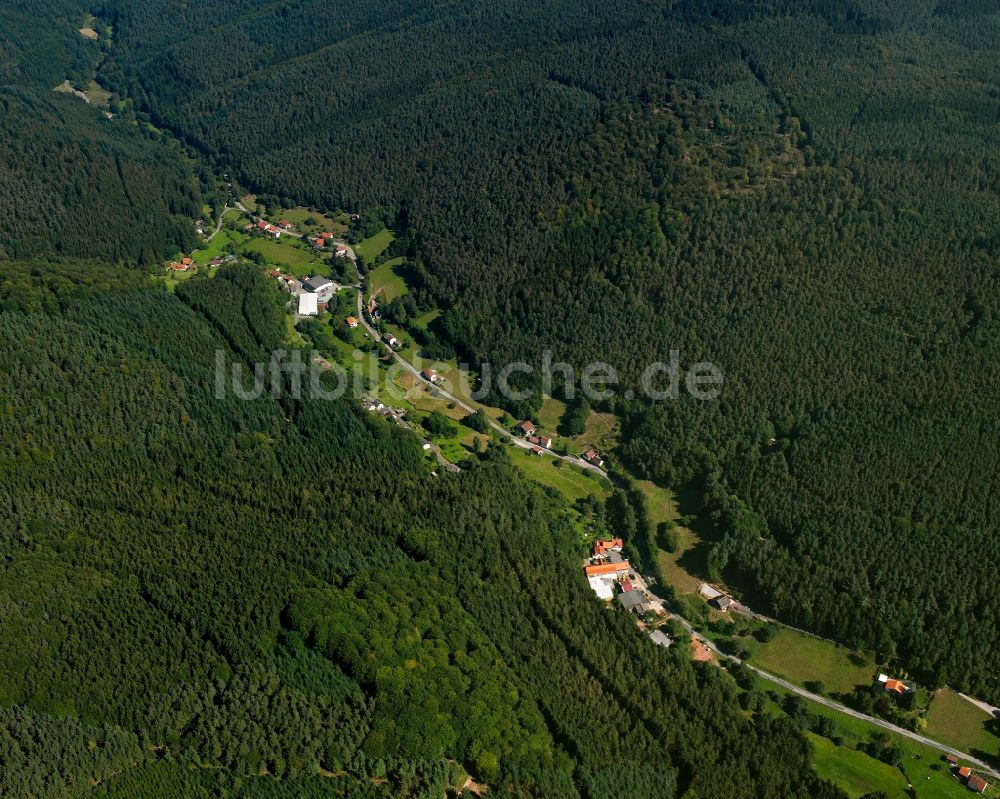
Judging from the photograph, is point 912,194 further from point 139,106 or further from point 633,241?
point 139,106

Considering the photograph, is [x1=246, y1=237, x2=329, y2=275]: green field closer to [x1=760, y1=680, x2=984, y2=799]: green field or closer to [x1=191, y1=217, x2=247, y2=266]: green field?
[x1=191, y1=217, x2=247, y2=266]: green field

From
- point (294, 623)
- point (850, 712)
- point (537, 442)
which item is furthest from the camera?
point (537, 442)

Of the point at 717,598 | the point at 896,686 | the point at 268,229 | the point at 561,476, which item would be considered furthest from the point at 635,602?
the point at 268,229

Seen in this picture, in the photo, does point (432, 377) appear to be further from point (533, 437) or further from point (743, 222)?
point (743, 222)

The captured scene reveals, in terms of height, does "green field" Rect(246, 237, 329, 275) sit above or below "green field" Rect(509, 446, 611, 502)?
above

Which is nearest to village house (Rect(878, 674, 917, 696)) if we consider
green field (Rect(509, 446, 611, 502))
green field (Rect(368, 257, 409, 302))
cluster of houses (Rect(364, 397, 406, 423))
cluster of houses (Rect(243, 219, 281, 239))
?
green field (Rect(509, 446, 611, 502))
